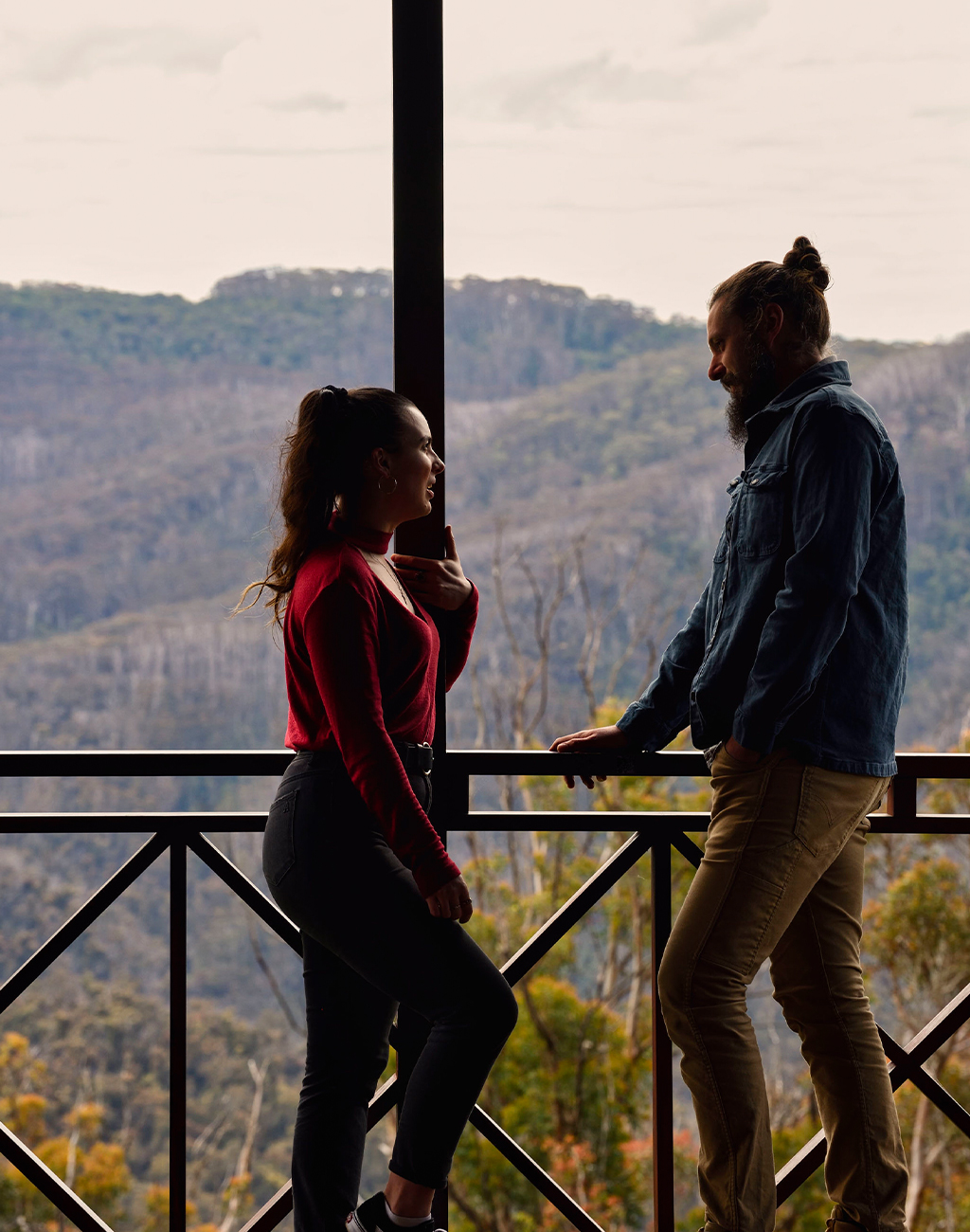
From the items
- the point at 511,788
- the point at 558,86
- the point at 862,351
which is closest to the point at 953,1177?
the point at 511,788

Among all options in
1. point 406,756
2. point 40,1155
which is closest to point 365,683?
point 406,756

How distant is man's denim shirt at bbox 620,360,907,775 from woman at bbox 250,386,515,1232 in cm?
41

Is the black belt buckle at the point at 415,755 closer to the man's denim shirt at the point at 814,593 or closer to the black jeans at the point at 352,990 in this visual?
the black jeans at the point at 352,990

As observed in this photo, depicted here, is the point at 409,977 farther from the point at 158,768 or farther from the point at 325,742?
the point at 158,768

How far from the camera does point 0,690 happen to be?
1800cm

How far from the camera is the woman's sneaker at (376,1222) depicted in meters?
1.37

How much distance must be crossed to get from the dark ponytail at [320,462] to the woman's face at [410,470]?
0.01 m

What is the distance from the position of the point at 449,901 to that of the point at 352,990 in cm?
22

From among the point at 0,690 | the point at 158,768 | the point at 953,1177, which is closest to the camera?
the point at 158,768

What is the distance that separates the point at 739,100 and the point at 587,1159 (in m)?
17.3

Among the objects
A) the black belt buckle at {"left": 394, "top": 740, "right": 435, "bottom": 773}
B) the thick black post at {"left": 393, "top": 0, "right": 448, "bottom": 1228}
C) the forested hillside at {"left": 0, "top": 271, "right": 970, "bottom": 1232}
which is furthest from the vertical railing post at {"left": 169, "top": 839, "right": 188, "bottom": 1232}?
the forested hillside at {"left": 0, "top": 271, "right": 970, "bottom": 1232}

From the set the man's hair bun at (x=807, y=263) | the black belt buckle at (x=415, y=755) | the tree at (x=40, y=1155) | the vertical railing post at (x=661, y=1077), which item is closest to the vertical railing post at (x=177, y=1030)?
the black belt buckle at (x=415, y=755)

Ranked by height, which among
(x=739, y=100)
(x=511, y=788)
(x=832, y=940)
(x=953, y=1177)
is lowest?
(x=953, y=1177)

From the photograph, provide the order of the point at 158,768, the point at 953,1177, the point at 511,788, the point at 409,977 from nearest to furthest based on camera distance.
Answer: the point at 409,977 < the point at 158,768 < the point at 953,1177 < the point at 511,788
